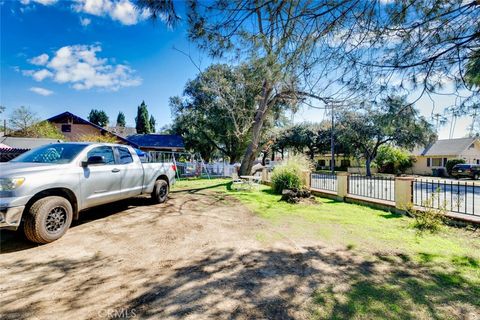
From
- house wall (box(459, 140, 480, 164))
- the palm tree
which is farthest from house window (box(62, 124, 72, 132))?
house wall (box(459, 140, 480, 164))

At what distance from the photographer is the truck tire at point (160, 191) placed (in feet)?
24.2

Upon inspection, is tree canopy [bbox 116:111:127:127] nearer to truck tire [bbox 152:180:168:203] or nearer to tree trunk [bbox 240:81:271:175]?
tree trunk [bbox 240:81:271:175]

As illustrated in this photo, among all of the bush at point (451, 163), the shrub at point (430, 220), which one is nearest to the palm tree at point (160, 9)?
the shrub at point (430, 220)

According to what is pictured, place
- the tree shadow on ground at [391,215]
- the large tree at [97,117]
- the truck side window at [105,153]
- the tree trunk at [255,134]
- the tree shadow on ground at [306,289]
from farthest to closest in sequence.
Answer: the large tree at [97,117] → the tree trunk at [255,134] → the tree shadow on ground at [391,215] → the truck side window at [105,153] → the tree shadow on ground at [306,289]

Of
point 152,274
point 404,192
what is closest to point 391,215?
point 404,192

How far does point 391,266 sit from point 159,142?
26.3 meters

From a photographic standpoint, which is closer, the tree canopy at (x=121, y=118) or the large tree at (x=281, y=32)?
the large tree at (x=281, y=32)

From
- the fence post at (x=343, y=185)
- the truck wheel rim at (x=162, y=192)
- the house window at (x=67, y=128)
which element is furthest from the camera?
the house window at (x=67, y=128)

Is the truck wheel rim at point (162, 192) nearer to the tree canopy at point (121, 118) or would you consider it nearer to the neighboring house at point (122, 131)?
the neighboring house at point (122, 131)

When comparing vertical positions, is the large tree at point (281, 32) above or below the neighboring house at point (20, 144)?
above

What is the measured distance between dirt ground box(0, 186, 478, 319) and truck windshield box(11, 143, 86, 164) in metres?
1.42

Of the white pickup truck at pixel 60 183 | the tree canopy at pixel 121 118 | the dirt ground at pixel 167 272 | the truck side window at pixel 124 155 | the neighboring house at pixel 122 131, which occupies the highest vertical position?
the tree canopy at pixel 121 118

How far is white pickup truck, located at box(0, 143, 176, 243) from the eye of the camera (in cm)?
371

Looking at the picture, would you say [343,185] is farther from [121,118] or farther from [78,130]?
[121,118]
